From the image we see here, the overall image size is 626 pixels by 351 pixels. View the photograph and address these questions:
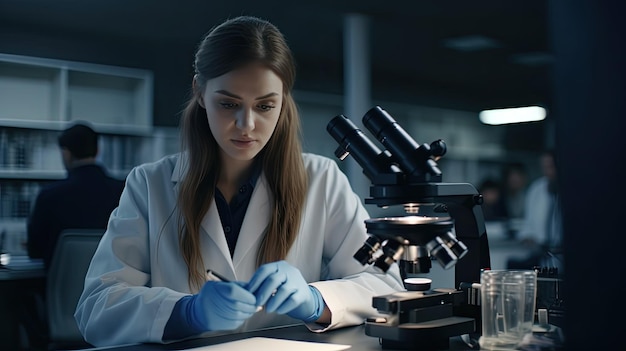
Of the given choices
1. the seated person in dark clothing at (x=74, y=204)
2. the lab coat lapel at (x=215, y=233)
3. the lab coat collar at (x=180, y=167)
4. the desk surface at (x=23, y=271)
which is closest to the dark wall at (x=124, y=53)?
the seated person in dark clothing at (x=74, y=204)

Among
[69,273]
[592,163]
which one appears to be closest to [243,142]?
[592,163]

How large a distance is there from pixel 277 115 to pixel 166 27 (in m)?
4.32

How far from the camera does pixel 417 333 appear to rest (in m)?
1.13

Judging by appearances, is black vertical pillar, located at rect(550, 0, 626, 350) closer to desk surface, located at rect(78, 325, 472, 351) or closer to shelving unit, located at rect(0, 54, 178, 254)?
desk surface, located at rect(78, 325, 472, 351)

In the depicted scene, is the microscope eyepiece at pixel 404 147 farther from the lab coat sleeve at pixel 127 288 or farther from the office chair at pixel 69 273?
the office chair at pixel 69 273

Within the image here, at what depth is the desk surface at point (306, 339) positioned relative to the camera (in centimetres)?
122

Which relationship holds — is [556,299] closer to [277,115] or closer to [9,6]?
[277,115]

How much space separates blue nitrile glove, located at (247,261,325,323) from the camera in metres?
1.20

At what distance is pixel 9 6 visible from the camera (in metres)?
4.86

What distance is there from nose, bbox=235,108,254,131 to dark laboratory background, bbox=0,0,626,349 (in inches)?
27.2

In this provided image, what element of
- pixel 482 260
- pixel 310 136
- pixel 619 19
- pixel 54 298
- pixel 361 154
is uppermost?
pixel 310 136

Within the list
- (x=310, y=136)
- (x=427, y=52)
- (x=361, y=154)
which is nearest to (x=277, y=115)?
(x=361, y=154)

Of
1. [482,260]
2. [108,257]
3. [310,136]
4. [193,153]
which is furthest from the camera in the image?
[310,136]

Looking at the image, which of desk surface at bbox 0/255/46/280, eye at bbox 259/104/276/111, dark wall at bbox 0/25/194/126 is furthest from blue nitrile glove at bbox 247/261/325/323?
dark wall at bbox 0/25/194/126
